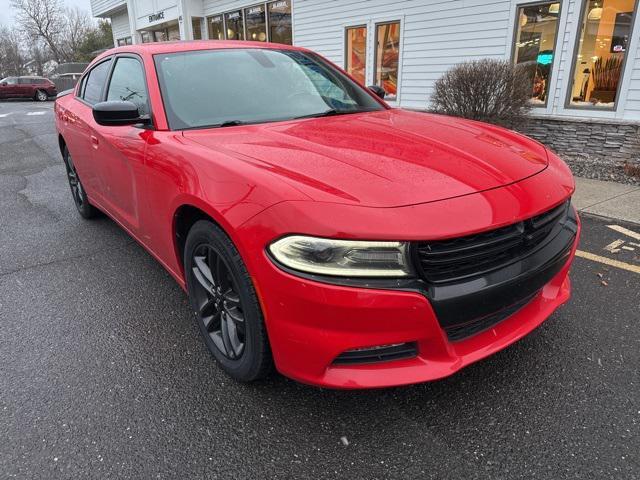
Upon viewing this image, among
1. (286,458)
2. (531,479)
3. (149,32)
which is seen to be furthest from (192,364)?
(149,32)

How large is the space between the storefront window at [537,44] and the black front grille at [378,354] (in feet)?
24.4

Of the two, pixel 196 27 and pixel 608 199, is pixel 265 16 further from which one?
pixel 608 199

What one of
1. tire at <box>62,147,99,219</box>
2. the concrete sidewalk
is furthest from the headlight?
the concrete sidewalk

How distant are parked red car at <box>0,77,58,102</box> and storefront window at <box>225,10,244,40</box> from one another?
1785 cm

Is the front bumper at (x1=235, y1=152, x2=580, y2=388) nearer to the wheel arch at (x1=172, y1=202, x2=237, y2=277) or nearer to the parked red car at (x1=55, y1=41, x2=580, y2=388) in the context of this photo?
the parked red car at (x1=55, y1=41, x2=580, y2=388)

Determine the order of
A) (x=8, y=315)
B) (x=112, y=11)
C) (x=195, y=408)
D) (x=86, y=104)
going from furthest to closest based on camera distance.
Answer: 1. (x=112, y=11)
2. (x=86, y=104)
3. (x=8, y=315)
4. (x=195, y=408)

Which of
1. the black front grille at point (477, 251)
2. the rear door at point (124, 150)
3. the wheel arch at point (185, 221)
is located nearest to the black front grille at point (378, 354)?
the black front grille at point (477, 251)

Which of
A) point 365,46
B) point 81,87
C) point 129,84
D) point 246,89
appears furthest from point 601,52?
point 81,87

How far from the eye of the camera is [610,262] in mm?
3652

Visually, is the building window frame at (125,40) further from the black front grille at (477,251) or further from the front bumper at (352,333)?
the black front grille at (477,251)

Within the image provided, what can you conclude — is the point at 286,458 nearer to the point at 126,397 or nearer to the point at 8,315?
the point at 126,397

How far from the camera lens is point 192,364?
2.50 meters

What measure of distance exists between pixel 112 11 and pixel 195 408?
1103 inches

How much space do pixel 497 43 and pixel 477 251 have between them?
7839mm
